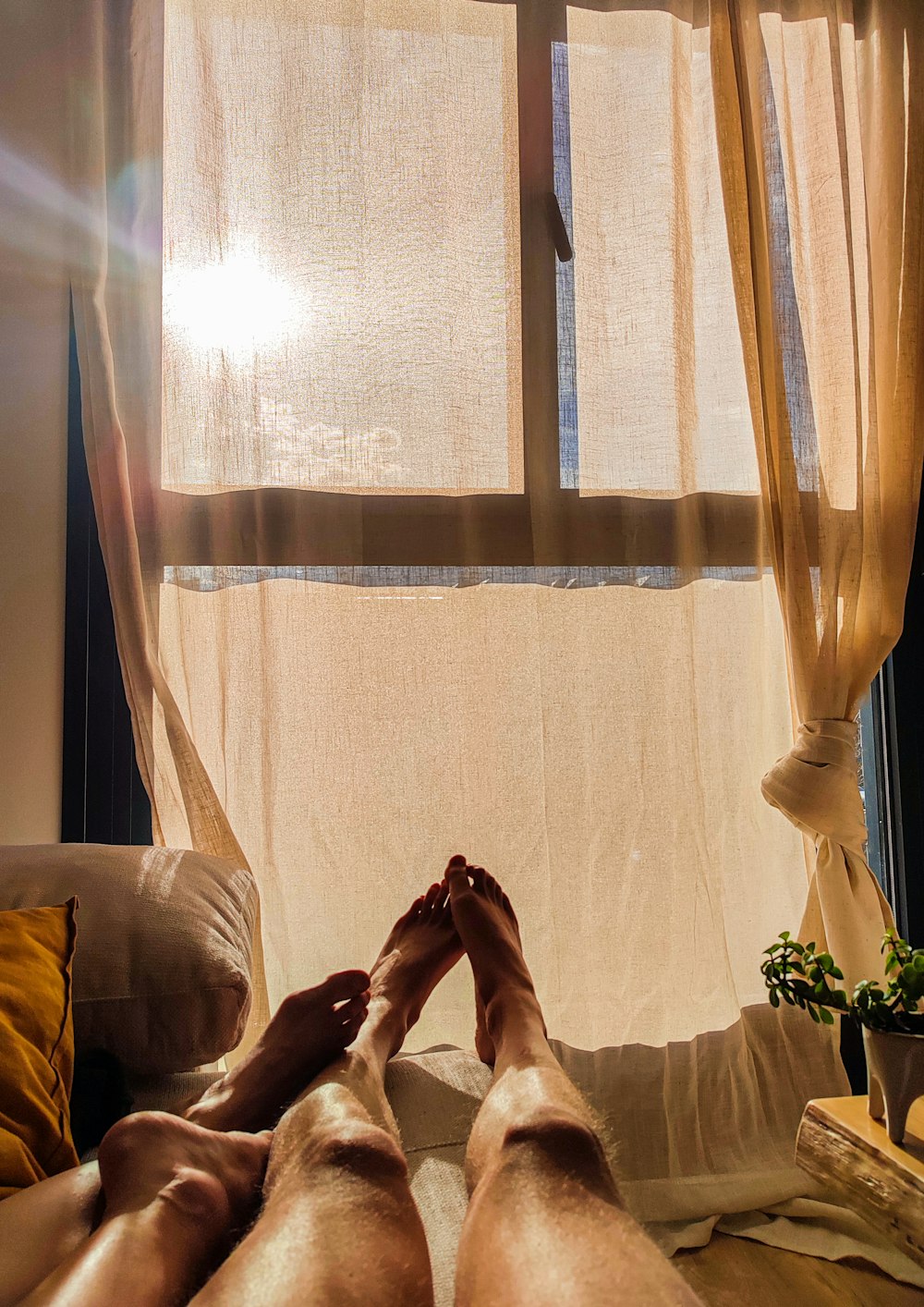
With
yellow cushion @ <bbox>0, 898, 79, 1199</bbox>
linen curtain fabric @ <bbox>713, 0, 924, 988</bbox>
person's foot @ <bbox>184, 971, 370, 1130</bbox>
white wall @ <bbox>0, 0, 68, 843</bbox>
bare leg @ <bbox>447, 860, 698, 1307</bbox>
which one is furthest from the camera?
linen curtain fabric @ <bbox>713, 0, 924, 988</bbox>

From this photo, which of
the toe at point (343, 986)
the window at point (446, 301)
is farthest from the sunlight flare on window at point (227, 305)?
the toe at point (343, 986)

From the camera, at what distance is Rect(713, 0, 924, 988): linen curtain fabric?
1.90 m

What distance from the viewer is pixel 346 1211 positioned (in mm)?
726

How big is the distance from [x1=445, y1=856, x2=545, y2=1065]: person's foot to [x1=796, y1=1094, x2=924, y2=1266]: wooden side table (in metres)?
0.53

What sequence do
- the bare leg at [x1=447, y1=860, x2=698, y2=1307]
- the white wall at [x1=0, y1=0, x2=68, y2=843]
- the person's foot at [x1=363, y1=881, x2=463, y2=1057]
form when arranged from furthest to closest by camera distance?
the white wall at [x1=0, y1=0, x2=68, y2=843] → the person's foot at [x1=363, y1=881, x2=463, y2=1057] → the bare leg at [x1=447, y1=860, x2=698, y2=1307]

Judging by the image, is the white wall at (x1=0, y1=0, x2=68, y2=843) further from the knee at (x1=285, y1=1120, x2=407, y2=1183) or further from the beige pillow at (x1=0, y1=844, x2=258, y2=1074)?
the knee at (x1=285, y1=1120, x2=407, y2=1183)

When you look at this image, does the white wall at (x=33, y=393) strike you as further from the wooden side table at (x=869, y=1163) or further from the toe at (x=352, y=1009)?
the wooden side table at (x=869, y=1163)

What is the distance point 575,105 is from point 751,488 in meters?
0.87

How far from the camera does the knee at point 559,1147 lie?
764 millimetres

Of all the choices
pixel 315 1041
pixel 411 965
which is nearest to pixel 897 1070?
pixel 411 965

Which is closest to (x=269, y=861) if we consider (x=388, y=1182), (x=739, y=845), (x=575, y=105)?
(x=739, y=845)

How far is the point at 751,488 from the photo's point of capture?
1957 millimetres

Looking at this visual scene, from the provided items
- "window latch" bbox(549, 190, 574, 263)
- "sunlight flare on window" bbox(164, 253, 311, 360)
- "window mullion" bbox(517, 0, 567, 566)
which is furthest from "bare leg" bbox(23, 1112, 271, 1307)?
"window latch" bbox(549, 190, 574, 263)

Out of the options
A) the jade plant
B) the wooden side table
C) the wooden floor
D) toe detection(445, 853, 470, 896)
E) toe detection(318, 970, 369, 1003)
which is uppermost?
toe detection(445, 853, 470, 896)
